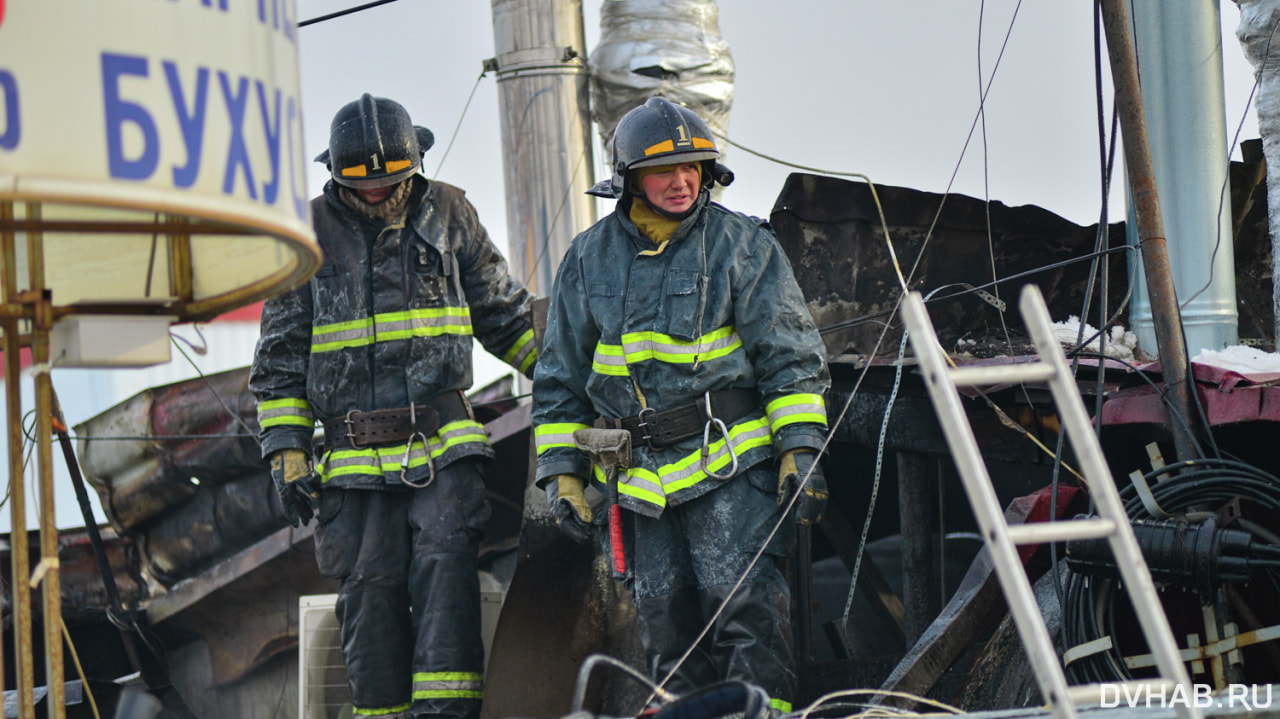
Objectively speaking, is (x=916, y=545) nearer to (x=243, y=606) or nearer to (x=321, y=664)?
(x=321, y=664)

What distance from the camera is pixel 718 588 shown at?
410 centimetres

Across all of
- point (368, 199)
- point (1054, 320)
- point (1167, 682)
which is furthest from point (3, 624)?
point (1167, 682)

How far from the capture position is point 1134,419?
412cm

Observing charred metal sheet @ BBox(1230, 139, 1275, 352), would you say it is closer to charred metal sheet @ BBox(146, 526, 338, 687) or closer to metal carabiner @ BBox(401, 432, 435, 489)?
metal carabiner @ BBox(401, 432, 435, 489)

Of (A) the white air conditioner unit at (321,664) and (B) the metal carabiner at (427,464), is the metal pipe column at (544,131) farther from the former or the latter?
(B) the metal carabiner at (427,464)

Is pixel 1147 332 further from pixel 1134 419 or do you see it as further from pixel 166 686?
pixel 166 686

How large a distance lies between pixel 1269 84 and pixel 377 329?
348 centimetres

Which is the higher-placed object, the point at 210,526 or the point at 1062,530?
the point at 1062,530

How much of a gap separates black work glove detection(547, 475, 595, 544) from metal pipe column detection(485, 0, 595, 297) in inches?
128

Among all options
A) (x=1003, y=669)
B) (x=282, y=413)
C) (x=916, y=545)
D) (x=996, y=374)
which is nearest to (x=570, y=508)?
(x=282, y=413)

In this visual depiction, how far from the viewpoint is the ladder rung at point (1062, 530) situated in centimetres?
203

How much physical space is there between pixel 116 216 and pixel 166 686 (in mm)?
4541

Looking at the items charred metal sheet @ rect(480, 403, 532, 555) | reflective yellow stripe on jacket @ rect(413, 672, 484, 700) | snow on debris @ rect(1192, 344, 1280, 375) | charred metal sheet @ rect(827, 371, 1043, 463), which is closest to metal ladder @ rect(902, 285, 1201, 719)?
snow on debris @ rect(1192, 344, 1280, 375)

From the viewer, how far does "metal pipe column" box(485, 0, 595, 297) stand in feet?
24.9
